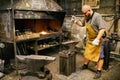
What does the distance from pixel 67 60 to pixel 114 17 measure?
2.38 metres

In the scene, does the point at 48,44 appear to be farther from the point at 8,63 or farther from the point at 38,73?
the point at 38,73

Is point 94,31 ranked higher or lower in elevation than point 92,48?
higher

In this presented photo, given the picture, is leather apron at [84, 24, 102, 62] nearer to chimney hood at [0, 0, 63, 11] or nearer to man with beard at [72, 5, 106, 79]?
man with beard at [72, 5, 106, 79]

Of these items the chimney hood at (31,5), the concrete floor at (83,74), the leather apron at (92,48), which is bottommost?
the concrete floor at (83,74)

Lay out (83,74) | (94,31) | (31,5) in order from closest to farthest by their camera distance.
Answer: (94,31) < (83,74) < (31,5)

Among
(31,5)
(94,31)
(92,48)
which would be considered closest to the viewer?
(94,31)

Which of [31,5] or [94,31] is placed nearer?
[94,31]

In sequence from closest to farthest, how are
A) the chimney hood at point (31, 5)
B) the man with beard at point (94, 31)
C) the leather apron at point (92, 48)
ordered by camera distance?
the man with beard at point (94, 31), the leather apron at point (92, 48), the chimney hood at point (31, 5)

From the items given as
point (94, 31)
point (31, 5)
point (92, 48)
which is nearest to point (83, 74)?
point (92, 48)

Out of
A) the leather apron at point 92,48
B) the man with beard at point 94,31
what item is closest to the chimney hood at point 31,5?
the man with beard at point 94,31

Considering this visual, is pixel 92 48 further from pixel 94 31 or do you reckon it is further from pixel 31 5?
pixel 31 5

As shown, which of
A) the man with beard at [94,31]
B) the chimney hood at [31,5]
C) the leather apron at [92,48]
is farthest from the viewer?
the chimney hood at [31,5]

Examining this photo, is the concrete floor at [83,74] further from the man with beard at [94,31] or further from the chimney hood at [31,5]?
the chimney hood at [31,5]

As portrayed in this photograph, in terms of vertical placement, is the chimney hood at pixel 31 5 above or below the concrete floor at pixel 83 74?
above
